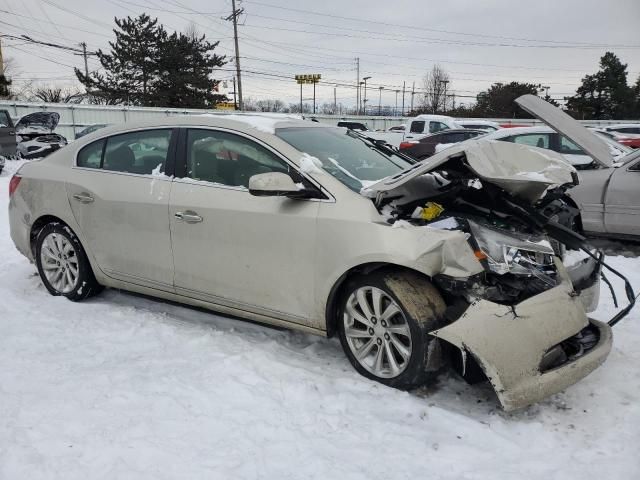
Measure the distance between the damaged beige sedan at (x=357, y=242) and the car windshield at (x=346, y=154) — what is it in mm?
17

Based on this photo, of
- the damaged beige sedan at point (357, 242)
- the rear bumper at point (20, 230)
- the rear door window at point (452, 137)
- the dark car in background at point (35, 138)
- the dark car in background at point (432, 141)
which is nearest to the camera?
the damaged beige sedan at point (357, 242)

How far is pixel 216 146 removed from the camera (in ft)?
12.1

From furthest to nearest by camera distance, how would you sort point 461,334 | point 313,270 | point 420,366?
point 313,270
point 420,366
point 461,334

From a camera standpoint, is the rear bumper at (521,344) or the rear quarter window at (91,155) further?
the rear quarter window at (91,155)

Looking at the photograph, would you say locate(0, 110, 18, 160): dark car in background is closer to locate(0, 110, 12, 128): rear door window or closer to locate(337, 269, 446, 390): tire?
locate(0, 110, 12, 128): rear door window

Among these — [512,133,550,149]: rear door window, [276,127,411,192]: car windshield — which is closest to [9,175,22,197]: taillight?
[276,127,411,192]: car windshield

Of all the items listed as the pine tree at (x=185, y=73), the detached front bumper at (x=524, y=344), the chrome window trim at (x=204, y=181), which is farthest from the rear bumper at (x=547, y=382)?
the pine tree at (x=185, y=73)

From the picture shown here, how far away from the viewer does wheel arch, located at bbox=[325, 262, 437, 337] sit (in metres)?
2.99

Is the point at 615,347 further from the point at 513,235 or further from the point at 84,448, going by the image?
the point at 84,448

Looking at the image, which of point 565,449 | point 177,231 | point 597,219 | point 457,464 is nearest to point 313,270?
point 177,231

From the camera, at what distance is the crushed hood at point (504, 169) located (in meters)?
2.88

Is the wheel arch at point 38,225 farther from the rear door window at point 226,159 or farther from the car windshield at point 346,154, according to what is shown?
the car windshield at point 346,154

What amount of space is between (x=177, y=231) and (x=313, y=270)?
1.10 meters

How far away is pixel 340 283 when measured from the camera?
313 centimetres
